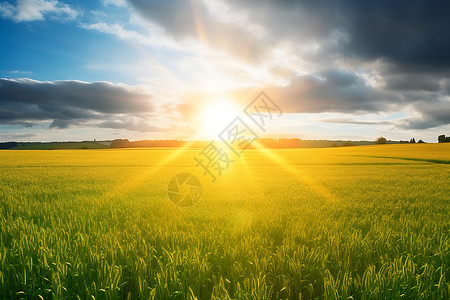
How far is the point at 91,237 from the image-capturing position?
15.8ft

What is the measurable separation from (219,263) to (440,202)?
990 centimetres

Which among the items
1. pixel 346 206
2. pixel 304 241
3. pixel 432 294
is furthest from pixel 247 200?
pixel 432 294

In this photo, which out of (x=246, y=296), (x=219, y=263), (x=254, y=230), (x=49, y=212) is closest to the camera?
(x=246, y=296)

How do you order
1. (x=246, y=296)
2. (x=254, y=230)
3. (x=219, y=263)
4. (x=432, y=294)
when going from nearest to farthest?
(x=246, y=296)
(x=432, y=294)
(x=219, y=263)
(x=254, y=230)

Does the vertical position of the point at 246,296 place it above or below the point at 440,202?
above

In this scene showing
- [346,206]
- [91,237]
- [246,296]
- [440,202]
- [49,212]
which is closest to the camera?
[246,296]

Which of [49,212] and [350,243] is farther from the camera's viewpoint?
[49,212]

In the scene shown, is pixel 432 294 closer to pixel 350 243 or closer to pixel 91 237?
pixel 350 243

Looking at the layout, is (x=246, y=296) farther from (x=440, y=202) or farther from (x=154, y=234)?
(x=440, y=202)

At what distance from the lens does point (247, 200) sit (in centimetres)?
988

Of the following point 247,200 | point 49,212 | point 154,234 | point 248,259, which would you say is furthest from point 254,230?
point 49,212

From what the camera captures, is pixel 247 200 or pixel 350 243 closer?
pixel 350 243

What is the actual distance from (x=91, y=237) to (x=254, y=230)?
336cm

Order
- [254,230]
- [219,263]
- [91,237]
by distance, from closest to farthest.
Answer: [219,263]
[91,237]
[254,230]
